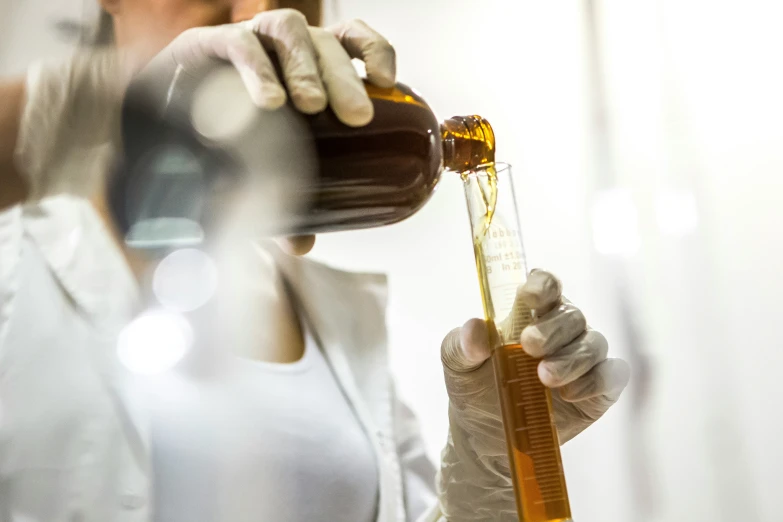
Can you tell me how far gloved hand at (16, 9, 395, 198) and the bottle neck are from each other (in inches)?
3.0

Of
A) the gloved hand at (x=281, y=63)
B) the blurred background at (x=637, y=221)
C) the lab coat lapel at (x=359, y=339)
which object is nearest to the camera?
the gloved hand at (x=281, y=63)

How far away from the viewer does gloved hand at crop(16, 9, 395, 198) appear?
520 millimetres

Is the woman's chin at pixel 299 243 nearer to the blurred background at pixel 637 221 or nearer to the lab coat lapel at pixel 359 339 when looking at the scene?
the lab coat lapel at pixel 359 339

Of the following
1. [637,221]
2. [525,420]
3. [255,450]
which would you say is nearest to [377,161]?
[525,420]

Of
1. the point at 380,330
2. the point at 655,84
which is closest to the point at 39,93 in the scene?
the point at 380,330

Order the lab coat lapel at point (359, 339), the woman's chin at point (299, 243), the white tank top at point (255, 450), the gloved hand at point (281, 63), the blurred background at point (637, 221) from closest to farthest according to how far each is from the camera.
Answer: the gloved hand at point (281, 63) → the woman's chin at point (299, 243) → the white tank top at point (255, 450) → the lab coat lapel at point (359, 339) → the blurred background at point (637, 221)

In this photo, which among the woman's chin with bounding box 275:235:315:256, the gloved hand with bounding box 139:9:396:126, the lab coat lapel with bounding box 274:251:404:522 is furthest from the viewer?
the lab coat lapel with bounding box 274:251:404:522

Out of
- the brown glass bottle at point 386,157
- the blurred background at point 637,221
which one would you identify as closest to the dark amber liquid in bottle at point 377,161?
the brown glass bottle at point 386,157

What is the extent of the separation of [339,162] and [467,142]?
0.13 m

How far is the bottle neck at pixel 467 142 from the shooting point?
1.96 feet

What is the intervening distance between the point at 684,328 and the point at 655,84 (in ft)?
1.51

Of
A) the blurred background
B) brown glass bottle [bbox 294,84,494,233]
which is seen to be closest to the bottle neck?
brown glass bottle [bbox 294,84,494,233]

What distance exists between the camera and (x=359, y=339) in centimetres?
106

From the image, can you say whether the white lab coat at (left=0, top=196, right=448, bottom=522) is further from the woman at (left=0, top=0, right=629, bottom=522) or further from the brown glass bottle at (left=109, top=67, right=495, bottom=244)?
the brown glass bottle at (left=109, top=67, right=495, bottom=244)
